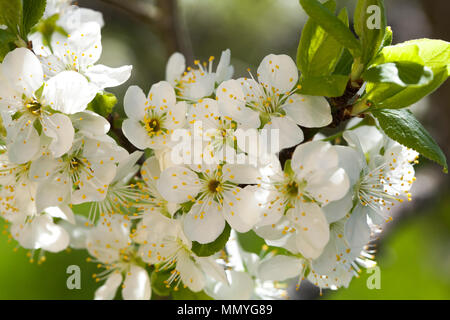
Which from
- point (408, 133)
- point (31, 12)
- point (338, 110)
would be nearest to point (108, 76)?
point (31, 12)

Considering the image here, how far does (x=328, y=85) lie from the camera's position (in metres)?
0.74

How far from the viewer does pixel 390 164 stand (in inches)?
33.3

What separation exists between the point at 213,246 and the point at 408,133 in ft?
1.18

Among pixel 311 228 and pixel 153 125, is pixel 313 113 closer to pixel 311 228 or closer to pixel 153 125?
pixel 311 228

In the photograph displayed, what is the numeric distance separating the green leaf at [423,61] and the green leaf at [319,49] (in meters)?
0.07

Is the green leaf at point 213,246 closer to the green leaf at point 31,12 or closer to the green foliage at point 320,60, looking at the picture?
the green foliage at point 320,60

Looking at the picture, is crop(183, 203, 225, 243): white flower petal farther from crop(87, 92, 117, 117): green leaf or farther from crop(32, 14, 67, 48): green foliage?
crop(32, 14, 67, 48): green foliage

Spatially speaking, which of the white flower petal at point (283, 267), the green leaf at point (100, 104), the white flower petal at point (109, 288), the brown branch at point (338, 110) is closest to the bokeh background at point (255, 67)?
the white flower petal at point (109, 288)

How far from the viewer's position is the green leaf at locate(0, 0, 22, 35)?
0.79 meters

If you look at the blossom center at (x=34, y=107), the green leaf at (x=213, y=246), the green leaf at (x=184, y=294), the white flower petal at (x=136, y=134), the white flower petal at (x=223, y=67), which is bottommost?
the green leaf at (x=184, y=294)

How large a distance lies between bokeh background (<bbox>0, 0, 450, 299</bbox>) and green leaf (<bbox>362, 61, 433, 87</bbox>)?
0.74 m

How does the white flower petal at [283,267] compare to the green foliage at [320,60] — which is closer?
the green foliage at [320,60]

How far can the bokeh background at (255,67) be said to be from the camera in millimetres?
1639
